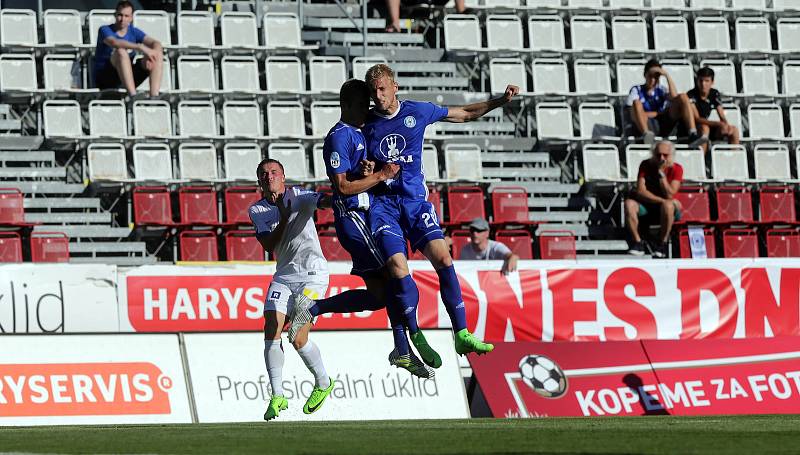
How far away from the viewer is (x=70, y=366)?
40.8ft

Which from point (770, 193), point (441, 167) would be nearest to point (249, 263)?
point (441, 167)

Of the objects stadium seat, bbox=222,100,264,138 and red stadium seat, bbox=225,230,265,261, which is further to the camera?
stadium seat, bbox=222,100,264,138

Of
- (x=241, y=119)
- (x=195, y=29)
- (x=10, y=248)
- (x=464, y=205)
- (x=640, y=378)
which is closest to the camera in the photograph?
(x=640, y=378)

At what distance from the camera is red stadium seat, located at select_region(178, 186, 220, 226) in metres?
16.3

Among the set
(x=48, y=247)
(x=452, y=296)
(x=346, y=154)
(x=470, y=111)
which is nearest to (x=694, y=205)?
(x=48, y=247)

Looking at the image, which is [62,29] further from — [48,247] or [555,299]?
[555,299]

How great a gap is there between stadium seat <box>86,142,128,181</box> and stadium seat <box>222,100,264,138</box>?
1655 mm

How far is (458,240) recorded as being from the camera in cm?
1627

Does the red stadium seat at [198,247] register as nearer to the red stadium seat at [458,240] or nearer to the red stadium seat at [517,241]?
the red stadium seat at [458,240]

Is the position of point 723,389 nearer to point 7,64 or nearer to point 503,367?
point 503,367

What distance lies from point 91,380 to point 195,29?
814 centimetres

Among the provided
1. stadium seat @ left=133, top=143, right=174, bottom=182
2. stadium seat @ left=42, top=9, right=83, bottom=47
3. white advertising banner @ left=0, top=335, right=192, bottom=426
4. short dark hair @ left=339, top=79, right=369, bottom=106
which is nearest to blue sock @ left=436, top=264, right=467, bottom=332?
short dark hair @ left=339, top=79, right=369, bottom=106

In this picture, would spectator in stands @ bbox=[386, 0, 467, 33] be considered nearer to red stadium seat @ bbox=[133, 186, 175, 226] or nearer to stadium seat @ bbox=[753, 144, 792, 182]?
stadium seat @ bbox=[753, 144, 792, 182]

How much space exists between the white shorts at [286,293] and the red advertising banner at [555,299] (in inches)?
132
